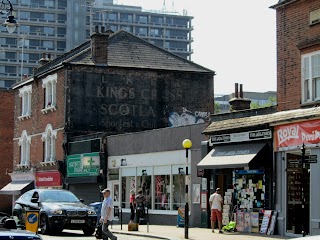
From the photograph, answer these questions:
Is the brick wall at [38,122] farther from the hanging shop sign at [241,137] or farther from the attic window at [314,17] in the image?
the attic window at [314,17]

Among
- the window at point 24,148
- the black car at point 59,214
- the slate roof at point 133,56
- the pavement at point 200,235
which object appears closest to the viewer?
the pavement at point 200,235

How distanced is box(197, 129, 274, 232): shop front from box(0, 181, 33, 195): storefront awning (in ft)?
76.3

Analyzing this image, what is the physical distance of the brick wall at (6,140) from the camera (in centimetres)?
5975

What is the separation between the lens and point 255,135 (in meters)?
27.7

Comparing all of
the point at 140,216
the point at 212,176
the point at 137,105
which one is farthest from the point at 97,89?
the point at 212,176

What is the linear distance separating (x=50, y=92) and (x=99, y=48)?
5.29 m

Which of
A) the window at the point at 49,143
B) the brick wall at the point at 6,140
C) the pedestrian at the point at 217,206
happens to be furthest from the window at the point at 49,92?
the pedestrian at the point at 217,206

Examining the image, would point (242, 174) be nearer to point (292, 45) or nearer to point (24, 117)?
point (292, 45)

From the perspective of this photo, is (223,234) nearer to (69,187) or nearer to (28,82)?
(69,187)

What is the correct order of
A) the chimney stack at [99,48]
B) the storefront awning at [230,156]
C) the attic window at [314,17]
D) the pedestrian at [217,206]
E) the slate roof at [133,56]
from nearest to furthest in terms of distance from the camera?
1. the attic window at [314,17]
2. the storefront awning at [230,156]
3. the pedestrian at [217,206]
4. the chimney stack at [99,48]
5. the slate roof at [133,56]

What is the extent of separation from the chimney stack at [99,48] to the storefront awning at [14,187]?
451 inches

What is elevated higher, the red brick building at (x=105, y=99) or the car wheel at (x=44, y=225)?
the red brick building at (x=105, y=99)

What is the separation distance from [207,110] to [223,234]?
2046 centimetres

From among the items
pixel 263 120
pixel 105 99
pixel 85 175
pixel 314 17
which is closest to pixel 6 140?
pixel 105 99
